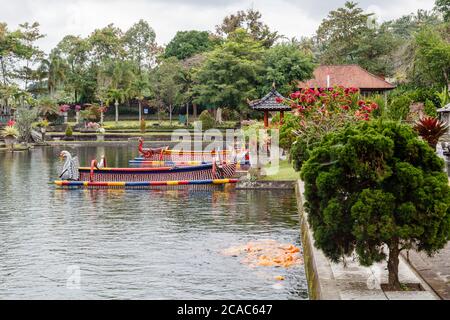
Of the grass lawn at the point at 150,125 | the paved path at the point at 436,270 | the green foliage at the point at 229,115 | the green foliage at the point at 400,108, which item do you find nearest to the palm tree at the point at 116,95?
the grass lawn at the point at 150,125

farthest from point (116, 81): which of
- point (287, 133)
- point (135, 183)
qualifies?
point (135, 183)

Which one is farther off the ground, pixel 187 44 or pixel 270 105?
pixel 187 44

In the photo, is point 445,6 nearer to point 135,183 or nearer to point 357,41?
point 357,41

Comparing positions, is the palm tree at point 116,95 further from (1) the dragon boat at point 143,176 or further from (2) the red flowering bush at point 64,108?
(1) the dragon boat at point 143,176

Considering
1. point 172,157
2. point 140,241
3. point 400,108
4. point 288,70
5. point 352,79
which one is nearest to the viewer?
point 140,241

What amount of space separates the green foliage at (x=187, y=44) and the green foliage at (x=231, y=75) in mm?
17004

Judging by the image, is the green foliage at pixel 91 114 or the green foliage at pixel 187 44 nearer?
the green foliage at pixel 91 114

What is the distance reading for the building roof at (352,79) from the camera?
6341cm

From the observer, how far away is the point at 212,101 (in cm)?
6912

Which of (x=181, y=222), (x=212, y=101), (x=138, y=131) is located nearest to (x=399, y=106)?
(x=212, y=101)

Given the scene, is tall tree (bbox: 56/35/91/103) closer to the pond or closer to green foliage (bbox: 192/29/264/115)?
green foliage (bbox: 192/29/264/115)

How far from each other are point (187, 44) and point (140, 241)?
71282 mm

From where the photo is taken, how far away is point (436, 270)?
1259 cm
